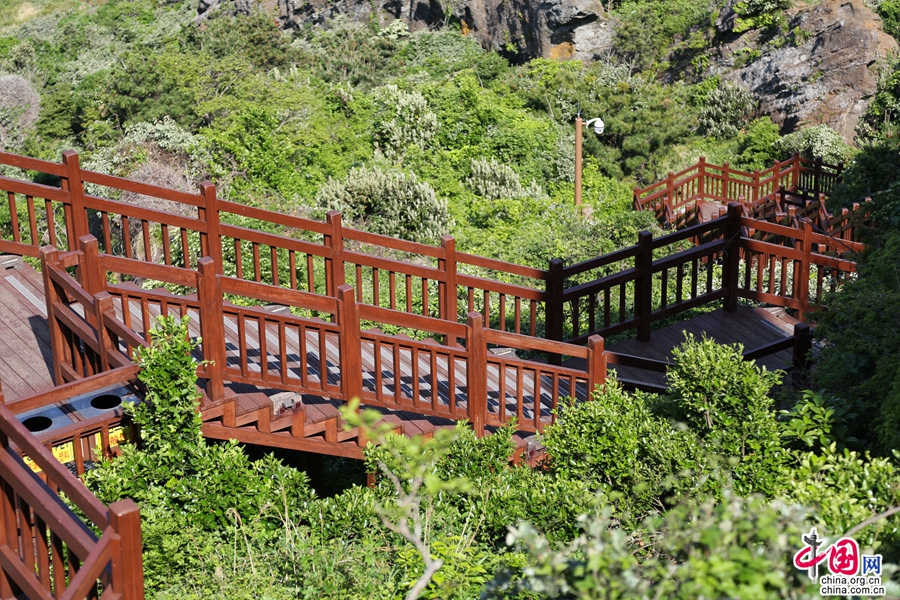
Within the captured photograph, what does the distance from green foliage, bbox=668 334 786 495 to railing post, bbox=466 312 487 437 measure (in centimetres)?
145

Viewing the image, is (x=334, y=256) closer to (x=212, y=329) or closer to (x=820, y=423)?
(x=212, y=329)

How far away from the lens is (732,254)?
34.0ft

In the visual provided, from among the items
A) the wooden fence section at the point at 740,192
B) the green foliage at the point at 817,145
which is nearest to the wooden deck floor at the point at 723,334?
the wooden fence section at the point at 740,192

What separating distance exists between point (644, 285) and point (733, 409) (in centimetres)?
320

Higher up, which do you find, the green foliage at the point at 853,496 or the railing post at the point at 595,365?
the green foliage at the point at 853,496

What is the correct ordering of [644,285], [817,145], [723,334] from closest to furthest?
[644,285], [723,334], [817,145]

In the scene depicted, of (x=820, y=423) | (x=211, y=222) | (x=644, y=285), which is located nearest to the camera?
(x=820, y=423)

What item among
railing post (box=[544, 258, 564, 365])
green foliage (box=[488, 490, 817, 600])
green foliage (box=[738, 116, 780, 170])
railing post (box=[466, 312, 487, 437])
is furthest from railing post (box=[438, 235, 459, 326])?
green foliage (box=[738, 116, 780, 170])

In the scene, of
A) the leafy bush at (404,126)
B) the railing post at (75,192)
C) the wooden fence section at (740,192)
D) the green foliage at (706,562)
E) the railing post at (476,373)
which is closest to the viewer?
the green foliage at (706,562)

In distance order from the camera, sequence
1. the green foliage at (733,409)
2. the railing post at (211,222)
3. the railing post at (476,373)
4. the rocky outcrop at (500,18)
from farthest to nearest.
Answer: the rocky outcrop at (500,18) → the railing post at (211,222) → the railing post at (476,373) → the green foliage at (733,409)

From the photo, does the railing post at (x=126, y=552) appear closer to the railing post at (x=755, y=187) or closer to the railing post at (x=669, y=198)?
the railing post at (x=669, y=198)

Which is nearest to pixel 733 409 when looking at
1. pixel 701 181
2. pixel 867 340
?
pixel 867 340

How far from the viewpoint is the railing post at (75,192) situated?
845 cm

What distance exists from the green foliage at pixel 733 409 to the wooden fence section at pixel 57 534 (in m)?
3.92
